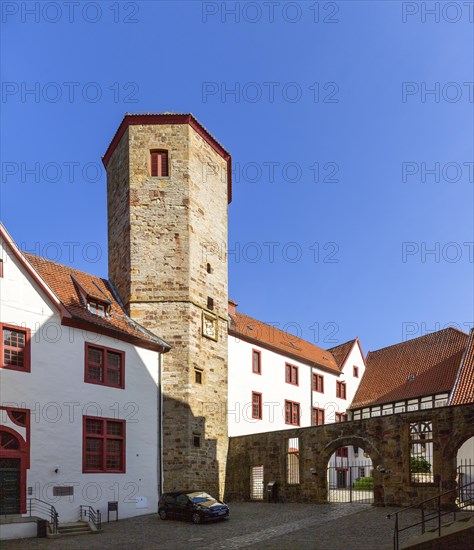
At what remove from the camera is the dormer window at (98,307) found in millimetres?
24859

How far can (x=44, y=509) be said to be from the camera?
1994 centimetres

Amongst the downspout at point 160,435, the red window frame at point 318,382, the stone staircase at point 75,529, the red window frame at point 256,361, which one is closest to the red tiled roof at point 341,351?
the red window frame at point 318,382

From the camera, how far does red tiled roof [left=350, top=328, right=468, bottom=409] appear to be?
35.9m

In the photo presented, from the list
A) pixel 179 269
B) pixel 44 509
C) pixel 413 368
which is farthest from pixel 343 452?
pixel 44 509

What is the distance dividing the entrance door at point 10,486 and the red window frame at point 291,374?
67.0 ft

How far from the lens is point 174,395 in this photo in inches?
1023

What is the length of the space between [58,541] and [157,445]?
23.9 feet

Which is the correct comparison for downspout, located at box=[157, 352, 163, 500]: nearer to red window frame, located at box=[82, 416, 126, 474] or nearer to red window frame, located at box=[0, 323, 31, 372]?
red window frame, located at box=[82, 416, 126, 474]

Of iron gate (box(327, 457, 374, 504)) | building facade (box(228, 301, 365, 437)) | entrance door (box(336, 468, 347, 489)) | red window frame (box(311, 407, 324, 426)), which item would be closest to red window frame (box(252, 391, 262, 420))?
building facade (box(228, 301, 365, 437))

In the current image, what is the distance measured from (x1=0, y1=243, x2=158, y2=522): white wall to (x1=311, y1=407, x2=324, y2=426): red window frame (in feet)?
54.1

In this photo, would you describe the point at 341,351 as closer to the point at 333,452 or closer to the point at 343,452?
the point at 343,452

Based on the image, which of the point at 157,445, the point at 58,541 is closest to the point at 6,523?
the point at 58,541

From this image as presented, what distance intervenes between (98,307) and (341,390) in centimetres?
2269

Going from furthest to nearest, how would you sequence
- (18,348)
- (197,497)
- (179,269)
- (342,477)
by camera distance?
1. (342,477)
2. (179,269)
3. (197,497)
4. (18,348)
